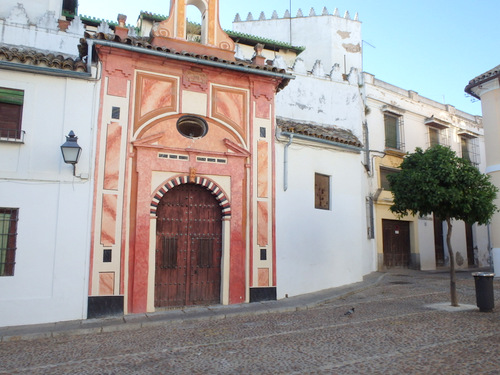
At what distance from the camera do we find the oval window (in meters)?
9.78

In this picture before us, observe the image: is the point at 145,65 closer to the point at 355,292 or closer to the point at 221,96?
the point at 221,96

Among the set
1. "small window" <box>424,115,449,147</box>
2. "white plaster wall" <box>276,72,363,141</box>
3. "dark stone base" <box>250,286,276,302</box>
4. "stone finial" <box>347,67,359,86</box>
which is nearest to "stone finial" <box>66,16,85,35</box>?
"white plaster wall" <box>276,72,363,141</box>

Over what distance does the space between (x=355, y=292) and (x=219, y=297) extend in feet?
12.4

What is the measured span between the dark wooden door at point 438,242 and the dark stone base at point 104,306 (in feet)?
51.4

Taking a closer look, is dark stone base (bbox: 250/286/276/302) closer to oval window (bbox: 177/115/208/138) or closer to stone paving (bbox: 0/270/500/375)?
stone paving (bbox: 0/270/500/375)

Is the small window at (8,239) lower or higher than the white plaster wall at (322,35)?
lower

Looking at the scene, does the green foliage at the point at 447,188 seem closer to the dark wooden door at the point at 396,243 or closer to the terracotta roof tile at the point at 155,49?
the terracotta roof tile at the point at 155,49

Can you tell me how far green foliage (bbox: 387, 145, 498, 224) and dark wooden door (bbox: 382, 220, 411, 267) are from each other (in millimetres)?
8348

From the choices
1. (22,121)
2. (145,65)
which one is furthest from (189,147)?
(22,121)

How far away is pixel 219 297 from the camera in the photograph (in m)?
9.66

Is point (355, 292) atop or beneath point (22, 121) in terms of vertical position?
beneath

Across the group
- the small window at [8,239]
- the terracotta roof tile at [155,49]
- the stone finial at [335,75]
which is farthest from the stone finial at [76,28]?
the stone finial at [335,75]

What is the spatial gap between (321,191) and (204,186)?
3624mm

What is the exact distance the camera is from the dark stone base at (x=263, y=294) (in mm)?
9789
